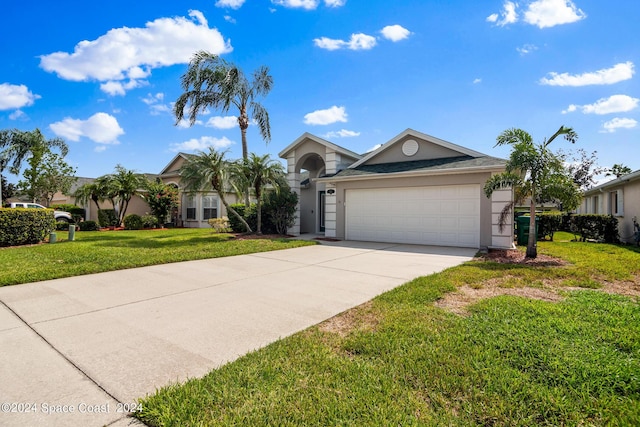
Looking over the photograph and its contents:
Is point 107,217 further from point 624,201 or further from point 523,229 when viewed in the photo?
point 624,201

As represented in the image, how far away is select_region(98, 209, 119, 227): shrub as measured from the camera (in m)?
20.7

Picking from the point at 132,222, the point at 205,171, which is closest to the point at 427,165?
the point at 205,171

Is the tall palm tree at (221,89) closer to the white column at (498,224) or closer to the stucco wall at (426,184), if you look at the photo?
the stucco wall at (426,184)

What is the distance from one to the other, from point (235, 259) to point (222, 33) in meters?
8.91

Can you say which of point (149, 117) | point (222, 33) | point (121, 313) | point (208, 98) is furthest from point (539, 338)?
point (149, 117)

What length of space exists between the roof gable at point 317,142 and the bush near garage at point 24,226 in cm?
1040

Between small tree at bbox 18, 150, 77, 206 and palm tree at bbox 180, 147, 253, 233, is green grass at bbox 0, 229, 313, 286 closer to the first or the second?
palm tree at bbox 180, 147, 253, 233

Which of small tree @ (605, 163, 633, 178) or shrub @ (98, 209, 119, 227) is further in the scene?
small tree @ (605, 163, 633, 178)

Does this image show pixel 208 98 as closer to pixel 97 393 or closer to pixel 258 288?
pixel 258 288

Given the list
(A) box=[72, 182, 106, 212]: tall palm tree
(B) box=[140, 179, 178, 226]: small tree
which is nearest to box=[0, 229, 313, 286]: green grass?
(B) box=[140, 179, 178, 226]: small tree

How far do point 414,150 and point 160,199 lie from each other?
16.2 metres

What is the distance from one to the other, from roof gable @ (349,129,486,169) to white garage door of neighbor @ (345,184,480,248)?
175 centimetres

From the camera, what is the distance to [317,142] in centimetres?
1589

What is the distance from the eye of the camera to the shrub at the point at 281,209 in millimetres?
16125
